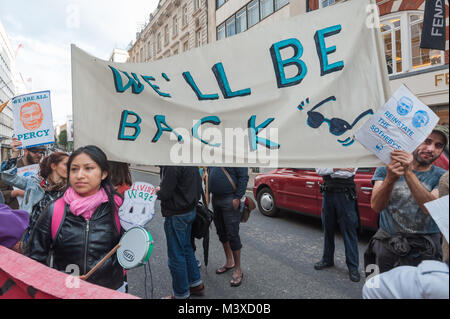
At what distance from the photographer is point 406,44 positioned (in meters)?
9.59

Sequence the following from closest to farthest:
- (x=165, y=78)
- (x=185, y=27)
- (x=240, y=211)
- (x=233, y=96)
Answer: (x=233, y=96), (x=165, y=78), (x=240, y=211), (x=185, y=27)

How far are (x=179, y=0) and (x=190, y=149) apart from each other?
26.6 m

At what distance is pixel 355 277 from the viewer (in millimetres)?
3283

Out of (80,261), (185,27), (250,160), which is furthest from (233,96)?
(185,27)

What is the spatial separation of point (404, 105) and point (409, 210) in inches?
37.8

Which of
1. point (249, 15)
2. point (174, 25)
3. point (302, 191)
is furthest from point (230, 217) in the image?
point (174, 25)

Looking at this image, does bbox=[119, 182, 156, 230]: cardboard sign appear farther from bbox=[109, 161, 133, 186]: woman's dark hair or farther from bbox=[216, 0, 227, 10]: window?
bbox=[216, 0, 227, 10]: window

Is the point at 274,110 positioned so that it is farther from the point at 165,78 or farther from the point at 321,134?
the point at 165,78

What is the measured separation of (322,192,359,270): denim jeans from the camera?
134 inches

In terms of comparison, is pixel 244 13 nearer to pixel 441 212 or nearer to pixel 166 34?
pixel 166 34

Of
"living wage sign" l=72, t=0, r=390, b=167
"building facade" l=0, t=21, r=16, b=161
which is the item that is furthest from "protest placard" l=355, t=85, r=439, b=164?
"building facade" l=0, t=21, r=16, b=161

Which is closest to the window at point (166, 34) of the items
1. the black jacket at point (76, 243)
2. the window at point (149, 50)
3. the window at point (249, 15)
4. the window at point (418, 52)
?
the window at point (149, 50)

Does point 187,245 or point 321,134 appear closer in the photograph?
point 321,134

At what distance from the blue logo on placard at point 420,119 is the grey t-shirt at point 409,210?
77 cm
